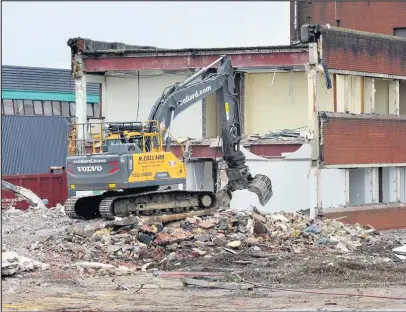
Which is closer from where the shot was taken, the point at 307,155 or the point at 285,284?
the point at 285,284

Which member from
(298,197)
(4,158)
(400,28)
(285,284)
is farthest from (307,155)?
(4,158)

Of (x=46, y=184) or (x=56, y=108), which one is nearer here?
(x=46, y=184)

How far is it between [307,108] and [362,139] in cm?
222

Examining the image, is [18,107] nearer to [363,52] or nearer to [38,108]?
[38,108]

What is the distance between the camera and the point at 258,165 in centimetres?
3050

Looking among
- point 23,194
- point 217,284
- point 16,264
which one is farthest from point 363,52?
point 16,264

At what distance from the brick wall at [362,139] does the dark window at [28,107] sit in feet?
73.9

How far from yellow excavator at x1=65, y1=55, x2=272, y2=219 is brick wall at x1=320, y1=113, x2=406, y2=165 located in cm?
434

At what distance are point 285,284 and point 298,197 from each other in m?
13.2

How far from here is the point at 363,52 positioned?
31266 mm

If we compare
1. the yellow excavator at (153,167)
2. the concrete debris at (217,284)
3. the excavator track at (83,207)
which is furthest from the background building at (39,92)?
the concrete debris at (217,284)

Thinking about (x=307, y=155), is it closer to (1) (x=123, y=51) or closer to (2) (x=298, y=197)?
(2) (x=298, y=197)

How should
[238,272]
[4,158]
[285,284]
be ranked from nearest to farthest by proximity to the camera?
1. [285,284]
2. [238,272]
3. [4,158]

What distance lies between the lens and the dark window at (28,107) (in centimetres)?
4888
